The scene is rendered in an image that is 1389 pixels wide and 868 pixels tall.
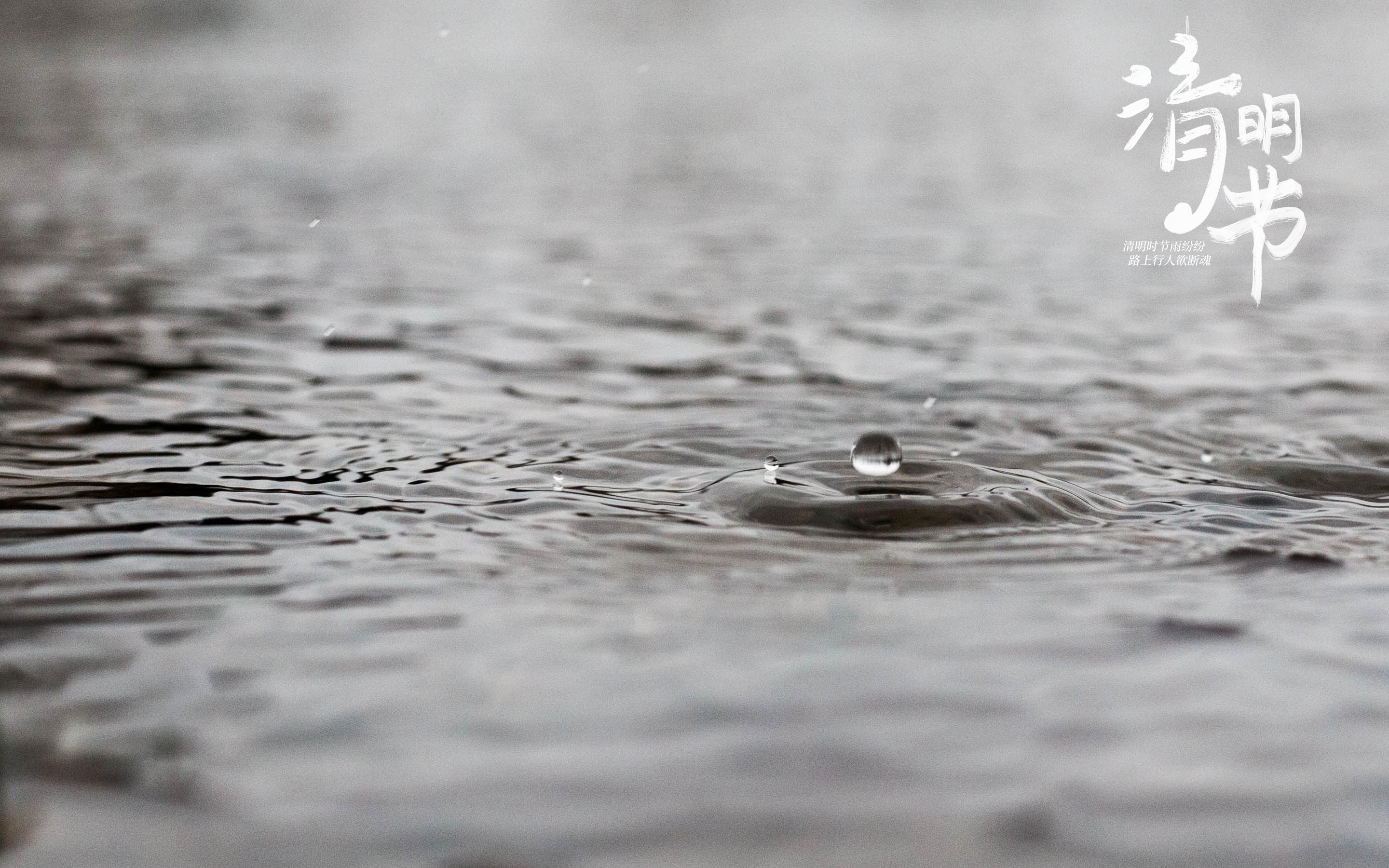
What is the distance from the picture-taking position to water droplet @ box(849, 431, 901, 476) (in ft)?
16.2

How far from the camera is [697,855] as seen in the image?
2.46 meters

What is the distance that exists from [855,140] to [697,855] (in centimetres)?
1488

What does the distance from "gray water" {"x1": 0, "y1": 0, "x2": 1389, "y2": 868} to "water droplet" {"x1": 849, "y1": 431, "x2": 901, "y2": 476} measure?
0.58 ft

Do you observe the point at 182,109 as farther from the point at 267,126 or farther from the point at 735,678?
the point at 735,678

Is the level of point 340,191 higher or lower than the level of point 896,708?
higher

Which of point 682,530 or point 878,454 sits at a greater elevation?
point 878,454

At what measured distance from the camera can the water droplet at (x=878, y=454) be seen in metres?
4.93

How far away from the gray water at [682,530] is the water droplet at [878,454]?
177 millimetres

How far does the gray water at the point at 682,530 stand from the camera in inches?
105

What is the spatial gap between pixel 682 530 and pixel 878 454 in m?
0.84

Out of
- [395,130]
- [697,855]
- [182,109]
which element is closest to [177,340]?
[697,855]

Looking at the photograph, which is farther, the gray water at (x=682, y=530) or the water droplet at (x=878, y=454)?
the water droplet at (x=878, y=454)

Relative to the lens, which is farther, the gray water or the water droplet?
the water droplet

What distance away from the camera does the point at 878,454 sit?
494 cm
